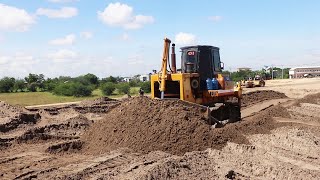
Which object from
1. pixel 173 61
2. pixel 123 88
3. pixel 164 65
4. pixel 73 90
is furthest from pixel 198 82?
pixel 123 88

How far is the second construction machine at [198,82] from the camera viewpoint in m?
13.1

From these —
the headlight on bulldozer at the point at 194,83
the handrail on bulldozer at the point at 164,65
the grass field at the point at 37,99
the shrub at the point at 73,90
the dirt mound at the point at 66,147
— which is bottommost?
the dirt mound at the point at 66,147

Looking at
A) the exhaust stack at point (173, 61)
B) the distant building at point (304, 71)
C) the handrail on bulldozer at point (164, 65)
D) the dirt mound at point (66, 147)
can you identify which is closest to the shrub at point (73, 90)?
the exhaust stack at point (173, 61)

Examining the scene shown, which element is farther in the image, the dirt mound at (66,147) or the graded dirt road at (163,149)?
the dirt mound at (66,147)

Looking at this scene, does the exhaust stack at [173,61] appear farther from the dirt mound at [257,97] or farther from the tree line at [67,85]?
the tree line at [67,85]

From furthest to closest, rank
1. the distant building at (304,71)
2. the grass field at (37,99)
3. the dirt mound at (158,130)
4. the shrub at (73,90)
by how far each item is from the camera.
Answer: the distant building at (304,71) → the shrub at (73,90) → the grass field at (37,99) → the dirt mound at (158,130)

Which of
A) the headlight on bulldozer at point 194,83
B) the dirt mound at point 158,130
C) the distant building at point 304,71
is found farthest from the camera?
the distant building at point 304,71

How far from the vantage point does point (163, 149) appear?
1008 centimetres

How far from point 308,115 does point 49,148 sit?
12.2 m

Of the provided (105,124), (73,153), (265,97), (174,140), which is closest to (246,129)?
(174,140)

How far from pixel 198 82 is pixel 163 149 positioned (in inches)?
159

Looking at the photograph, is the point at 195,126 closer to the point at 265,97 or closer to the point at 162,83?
the point at 162,83

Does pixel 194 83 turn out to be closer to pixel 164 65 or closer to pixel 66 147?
pixel 164 65

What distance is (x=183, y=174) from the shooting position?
7754 mm
